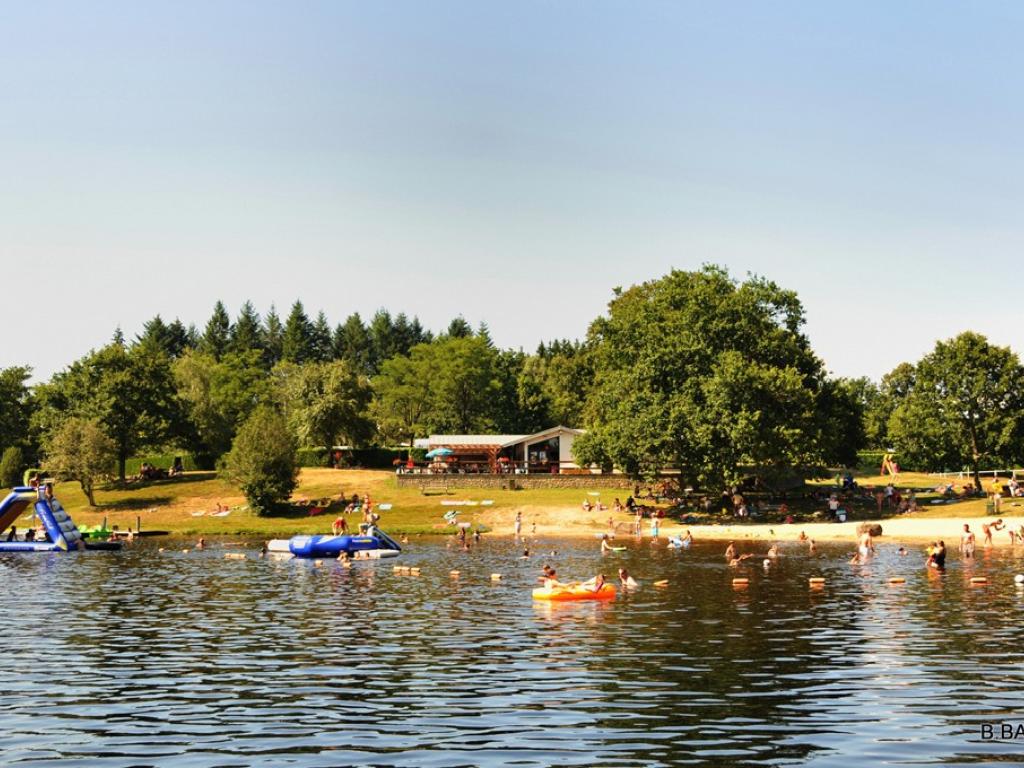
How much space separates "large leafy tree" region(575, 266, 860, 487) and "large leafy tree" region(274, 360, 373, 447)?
138 feet

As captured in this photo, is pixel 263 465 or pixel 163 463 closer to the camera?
pixel 263 465

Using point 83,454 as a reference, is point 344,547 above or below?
below

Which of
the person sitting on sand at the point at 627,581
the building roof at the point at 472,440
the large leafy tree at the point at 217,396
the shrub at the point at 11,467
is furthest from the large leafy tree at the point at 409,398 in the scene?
the person sitting on sand at the point at 627,581

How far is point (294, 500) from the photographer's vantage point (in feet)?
332

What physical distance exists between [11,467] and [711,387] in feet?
276

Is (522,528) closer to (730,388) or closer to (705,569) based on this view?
(730,388)

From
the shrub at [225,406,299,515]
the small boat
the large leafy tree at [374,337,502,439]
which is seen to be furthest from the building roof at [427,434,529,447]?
the small boat

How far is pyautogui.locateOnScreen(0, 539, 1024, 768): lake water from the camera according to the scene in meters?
22.0

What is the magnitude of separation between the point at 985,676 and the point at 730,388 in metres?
57.2

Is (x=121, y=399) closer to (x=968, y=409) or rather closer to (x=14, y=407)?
(x=14, y=407)

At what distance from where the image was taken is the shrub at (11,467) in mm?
121750

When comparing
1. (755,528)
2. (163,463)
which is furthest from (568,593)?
(163,463)

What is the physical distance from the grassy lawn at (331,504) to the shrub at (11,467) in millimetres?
10292

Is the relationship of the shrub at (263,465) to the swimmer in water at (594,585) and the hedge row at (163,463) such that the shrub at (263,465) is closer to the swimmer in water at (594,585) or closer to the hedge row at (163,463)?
the hedge row at (163,463)
